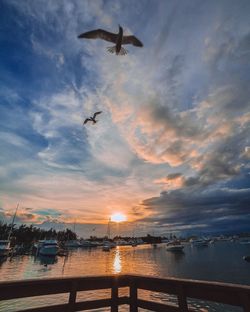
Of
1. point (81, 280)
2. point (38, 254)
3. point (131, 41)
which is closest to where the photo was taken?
point (81, 280)

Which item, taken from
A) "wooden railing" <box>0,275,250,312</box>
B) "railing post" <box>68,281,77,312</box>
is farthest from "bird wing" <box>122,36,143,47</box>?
"railing post" <box>68,281,77,312</box>

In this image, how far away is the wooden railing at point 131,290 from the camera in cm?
288

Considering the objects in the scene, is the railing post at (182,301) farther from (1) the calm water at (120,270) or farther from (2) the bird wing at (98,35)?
(1) the calm water at (120,270)

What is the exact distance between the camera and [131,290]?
3.99 m

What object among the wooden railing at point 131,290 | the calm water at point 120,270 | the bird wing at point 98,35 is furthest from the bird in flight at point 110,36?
the calm water at point 120,270

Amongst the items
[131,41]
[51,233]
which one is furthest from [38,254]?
[51,233]

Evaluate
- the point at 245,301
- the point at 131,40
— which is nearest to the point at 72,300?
the point at 245,301

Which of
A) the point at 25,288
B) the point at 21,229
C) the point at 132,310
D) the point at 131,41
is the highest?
the point at 21,229

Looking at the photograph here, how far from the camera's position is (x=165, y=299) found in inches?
742

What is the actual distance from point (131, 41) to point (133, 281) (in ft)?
29.5

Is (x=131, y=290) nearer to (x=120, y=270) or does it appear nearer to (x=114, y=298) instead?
(x=114, y=298)

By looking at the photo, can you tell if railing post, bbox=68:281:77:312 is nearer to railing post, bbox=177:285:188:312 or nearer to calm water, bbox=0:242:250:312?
railing post, bbox=177:285:188:312

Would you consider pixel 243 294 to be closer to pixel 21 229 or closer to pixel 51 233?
pixel 21 229

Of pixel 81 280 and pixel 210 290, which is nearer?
pixel 210 290
